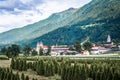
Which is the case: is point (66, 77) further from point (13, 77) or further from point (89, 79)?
point (13, 77)

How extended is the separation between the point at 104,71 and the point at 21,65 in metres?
29.9

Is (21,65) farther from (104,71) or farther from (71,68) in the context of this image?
(104,71)

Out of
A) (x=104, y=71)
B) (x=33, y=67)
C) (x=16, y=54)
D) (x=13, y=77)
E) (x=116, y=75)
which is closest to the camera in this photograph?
(x=13, y=77)

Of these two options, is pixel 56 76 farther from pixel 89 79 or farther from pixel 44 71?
pixel 89 79

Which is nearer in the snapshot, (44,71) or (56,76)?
(56,76)

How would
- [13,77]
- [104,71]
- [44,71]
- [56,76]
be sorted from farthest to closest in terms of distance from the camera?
[44,71]
[56,76]
[104,71]
[13,77]

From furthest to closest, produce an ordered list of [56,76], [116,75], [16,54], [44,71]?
[16,54] → [44,71] → [56,76] → [116,75]

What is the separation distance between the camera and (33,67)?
87375mm

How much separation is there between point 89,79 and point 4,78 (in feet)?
62.4

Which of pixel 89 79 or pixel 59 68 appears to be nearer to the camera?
pixel 89 79

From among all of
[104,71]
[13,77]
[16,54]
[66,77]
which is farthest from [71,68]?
[16,54]

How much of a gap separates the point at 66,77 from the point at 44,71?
35.8ft

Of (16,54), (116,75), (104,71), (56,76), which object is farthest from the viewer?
(16,54)

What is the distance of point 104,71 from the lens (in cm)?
6744
